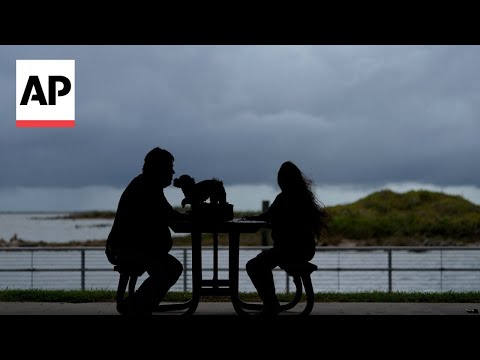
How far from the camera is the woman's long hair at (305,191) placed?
698cm

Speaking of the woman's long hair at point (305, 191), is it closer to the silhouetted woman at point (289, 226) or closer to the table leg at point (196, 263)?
the silhouetted woman at point (289, 226)

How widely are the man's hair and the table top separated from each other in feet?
1.97

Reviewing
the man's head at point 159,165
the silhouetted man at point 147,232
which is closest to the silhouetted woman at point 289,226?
the silhouetted man at point 147,232

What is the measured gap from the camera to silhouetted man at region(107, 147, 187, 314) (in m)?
6.73

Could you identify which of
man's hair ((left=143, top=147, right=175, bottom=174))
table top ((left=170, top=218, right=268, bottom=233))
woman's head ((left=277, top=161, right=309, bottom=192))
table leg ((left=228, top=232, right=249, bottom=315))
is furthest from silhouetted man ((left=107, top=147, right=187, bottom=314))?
woman's head ((left=277, top=161, right=309, bottom=192))

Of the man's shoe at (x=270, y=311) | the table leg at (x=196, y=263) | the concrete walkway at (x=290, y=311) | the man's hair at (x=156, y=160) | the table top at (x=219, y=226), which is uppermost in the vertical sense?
the man's hair at (x=156, y=160)

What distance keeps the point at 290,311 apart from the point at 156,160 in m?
2.38

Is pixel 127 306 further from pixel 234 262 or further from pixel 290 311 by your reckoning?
pixel 290 311

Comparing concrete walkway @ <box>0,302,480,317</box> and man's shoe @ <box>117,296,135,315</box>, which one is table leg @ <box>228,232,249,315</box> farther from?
man's shoe @ <box>117,296,135,315</box>

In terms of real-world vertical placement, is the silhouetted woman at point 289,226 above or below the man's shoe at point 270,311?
above

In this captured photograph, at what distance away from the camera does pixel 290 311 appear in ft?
26.8
